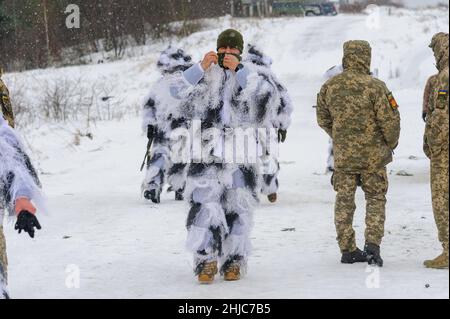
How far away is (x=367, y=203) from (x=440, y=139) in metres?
0.97

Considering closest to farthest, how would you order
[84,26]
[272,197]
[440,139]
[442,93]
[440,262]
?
[442,93]
[440,139]
[440,262]
[272,197]
[84,26]

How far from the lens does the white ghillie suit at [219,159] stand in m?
6.10

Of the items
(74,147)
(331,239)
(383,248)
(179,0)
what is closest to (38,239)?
(331,239)

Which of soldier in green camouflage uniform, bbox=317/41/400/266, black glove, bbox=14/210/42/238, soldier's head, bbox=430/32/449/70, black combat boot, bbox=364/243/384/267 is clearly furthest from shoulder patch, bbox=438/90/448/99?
black glove, bbox=14/210/42/238

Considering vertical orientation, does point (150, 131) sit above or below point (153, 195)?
above

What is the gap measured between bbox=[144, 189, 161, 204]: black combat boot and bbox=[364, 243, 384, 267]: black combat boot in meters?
4.76

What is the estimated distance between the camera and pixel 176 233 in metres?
8.59

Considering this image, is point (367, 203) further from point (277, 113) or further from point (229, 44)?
point (277, 113)

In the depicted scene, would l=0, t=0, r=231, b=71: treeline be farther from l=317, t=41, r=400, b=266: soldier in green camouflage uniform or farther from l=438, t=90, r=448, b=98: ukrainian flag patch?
l=438, t=90, r=448, b=98: ukrainian flag patch

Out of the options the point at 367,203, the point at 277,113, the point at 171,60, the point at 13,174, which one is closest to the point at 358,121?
the point at 367,203

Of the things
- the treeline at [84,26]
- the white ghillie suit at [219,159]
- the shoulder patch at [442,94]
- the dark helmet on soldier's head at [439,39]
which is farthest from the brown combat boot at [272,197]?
the treeline at [84,26]

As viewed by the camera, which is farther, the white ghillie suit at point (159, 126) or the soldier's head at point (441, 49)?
the white ghillie suit at point (159, 126)

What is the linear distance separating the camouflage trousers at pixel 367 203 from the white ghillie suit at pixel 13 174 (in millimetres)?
2648

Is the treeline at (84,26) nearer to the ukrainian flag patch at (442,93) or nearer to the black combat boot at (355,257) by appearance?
A: the black combat boot at (355,257)
